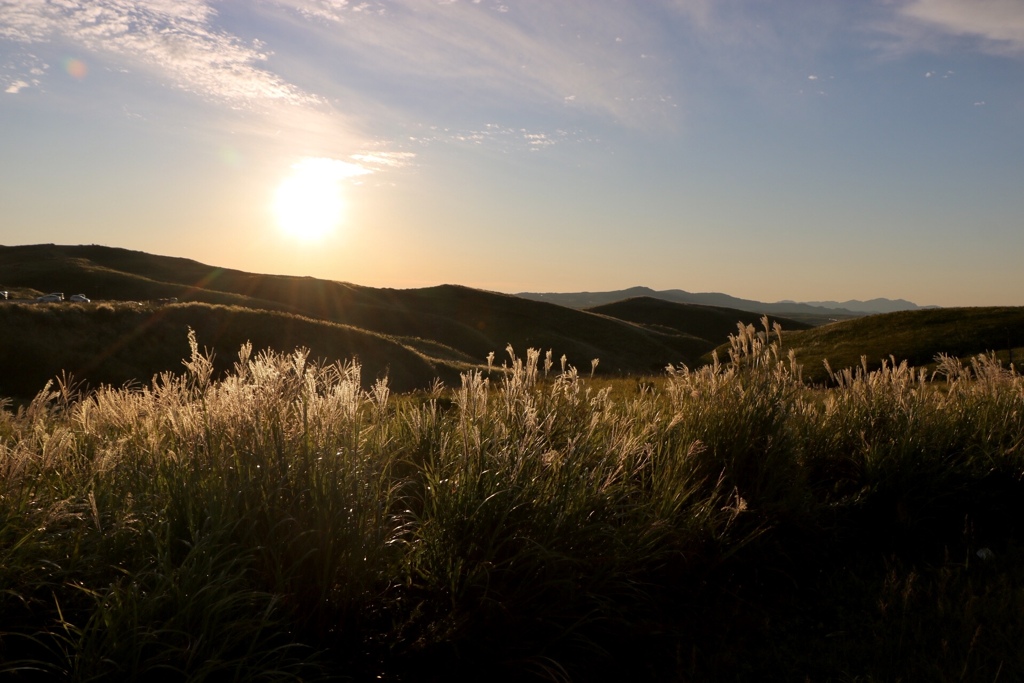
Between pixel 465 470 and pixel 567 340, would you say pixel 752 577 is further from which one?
pixel 567 340

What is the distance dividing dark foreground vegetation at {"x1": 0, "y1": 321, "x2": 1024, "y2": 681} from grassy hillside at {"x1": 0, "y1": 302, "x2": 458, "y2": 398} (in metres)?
14.9

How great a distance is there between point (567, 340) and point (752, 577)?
6355 cm

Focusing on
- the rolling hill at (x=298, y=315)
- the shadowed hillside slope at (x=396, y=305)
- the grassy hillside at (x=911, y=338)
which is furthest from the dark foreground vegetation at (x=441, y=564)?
the shadowed hillside slope at (x=396, y=305)

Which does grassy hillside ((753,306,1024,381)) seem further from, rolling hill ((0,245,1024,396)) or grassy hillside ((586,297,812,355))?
grassy hillside ((586,297,812,355))

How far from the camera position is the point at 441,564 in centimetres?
400

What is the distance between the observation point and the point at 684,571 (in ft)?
15.4

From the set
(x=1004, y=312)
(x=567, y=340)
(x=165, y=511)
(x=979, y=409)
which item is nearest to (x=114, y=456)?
(x=165, y=511)

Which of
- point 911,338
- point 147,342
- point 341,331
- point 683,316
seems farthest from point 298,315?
point 683,316

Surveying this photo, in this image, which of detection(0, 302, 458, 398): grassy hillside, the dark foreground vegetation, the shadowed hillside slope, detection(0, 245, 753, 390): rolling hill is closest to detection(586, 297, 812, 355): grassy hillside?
detection(0, 245, 753, 390): rolling hill

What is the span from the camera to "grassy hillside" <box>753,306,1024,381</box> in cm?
2684

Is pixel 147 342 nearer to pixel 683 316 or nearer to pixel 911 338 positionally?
pixel 911 338

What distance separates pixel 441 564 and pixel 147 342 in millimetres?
24385

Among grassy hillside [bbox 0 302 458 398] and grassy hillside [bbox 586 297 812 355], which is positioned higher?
grassy hillside [bbox 586 297 812 355]

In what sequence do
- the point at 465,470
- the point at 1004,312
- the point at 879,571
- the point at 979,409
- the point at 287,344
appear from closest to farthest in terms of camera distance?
1. the point at 465,470
2. the point at 879,571
3. the point at 979,409
4. the point at 287,344
5. the point at 1004,312
